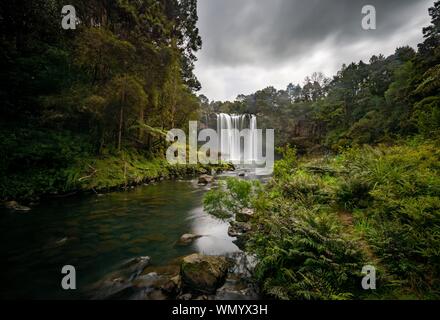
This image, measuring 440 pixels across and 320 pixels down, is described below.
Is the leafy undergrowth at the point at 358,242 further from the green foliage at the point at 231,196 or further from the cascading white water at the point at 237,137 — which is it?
the cascading white water at the point at 237,137

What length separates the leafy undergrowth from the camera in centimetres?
306

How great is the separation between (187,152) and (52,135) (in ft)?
46.1

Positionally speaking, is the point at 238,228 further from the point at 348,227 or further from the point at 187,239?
the point at 348,227

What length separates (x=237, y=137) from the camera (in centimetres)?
4825

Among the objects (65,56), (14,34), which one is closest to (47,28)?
(14,34)

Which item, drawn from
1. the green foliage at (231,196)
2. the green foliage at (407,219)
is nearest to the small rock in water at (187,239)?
the green foliage at (231,196)

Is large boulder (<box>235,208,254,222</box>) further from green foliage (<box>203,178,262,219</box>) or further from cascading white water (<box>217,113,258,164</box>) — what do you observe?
cascading white water (<box>217,113,258,164</box>)

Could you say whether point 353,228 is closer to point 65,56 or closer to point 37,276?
point 37,276

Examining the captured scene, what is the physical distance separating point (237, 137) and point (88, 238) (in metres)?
43.4

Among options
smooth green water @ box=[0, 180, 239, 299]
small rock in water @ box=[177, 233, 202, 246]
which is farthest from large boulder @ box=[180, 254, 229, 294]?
small rock in water @ box=[177, 233, 202, 246]

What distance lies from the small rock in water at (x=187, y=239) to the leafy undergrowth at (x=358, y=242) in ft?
6.47

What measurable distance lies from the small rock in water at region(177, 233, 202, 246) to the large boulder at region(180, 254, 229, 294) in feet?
6.14

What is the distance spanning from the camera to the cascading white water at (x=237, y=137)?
155ft

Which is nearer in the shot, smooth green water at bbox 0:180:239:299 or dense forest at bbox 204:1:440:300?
dense forest at bbox 204:1:440:300
